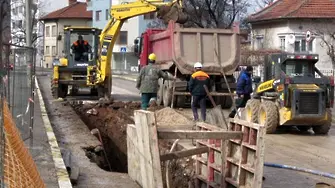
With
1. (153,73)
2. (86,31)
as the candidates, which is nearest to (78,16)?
(86,31)

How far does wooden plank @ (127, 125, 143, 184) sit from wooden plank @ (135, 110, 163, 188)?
451 mm

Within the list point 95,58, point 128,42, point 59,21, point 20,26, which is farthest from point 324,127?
point 59,21

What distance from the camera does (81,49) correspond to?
2561 centimetres

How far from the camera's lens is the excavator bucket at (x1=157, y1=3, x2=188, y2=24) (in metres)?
22.7

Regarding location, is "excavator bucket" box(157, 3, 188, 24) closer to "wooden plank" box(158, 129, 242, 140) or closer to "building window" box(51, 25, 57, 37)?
"wooden plank" box(158, 129, 242, 140)

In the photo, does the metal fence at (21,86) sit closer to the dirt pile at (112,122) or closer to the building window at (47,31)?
the dirt pile at (112,122)

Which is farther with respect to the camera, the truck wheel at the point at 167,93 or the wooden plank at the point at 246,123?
the truck wheel at the point at 167,93

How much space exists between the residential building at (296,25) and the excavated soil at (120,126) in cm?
2185

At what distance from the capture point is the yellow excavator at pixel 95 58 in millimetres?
23891

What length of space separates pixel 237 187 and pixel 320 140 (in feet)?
22.1

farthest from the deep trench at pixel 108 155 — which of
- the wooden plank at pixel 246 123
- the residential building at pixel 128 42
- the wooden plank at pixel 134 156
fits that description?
the residential building at pixel 128 42

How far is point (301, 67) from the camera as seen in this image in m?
16.5

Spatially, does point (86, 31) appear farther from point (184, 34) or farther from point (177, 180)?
point (177, 180)

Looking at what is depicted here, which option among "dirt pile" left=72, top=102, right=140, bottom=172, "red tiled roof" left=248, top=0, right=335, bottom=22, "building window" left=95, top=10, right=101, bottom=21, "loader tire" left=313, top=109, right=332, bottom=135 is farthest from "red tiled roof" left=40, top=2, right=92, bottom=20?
"loader tire" left=313, top=109, right=332, bottom=135
